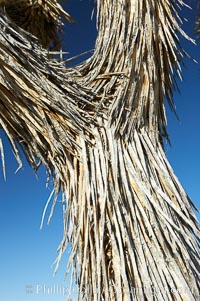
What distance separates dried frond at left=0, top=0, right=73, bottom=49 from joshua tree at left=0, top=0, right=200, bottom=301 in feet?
2.71

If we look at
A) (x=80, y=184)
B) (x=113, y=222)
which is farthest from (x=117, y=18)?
(x=113, y=222)

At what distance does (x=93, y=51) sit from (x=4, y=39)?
50 cm

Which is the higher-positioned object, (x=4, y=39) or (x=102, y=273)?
(x=4, y=39)

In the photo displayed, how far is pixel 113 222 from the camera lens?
1599 mm

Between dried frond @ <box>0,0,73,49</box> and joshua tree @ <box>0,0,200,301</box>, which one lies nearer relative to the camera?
joshua tree @ <box>0,0,200,301</box>

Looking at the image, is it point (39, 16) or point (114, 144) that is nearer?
point (114, 144)

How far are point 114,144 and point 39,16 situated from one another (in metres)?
1.50

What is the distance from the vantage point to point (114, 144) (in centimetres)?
176

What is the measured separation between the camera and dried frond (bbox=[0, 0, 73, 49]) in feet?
9.31

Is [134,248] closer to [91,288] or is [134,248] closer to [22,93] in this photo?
[91,288]

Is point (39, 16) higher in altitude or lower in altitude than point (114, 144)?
higher

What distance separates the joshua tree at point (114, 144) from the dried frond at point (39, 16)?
827 millimetres

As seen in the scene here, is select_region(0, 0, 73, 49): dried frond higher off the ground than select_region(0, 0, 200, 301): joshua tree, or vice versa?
select_region(0, 0, 73, 49): dried frond

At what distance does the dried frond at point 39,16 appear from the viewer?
284 cm
